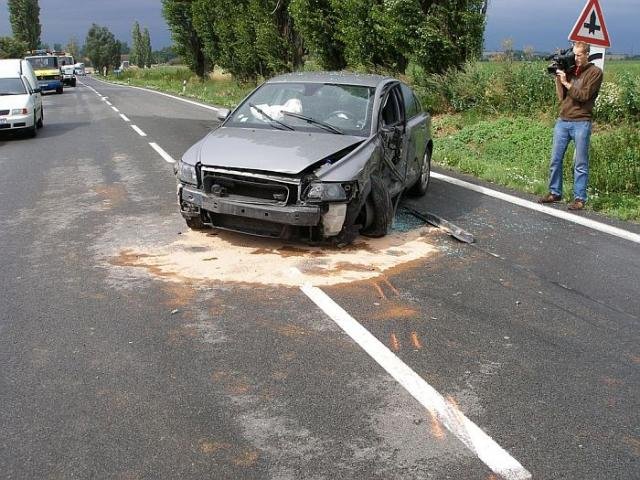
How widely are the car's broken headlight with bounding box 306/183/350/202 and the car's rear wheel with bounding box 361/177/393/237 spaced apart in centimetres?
58

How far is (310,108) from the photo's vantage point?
7.38 metres

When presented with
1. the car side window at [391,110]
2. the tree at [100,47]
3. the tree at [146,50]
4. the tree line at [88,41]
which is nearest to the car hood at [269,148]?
the car side window at [391,110]

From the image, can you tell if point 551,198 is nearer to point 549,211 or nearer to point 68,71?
point 549,211

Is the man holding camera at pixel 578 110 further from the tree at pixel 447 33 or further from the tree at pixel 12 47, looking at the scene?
the tree at pixel 12 47

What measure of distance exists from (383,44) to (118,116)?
969cm

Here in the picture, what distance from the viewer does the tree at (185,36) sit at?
156 feet

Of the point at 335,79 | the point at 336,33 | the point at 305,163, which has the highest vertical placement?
the point at 336,33

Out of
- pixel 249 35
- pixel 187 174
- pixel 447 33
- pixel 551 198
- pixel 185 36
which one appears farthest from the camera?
pixel 185 36

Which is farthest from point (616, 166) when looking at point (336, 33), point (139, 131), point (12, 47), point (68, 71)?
point (12, 47)

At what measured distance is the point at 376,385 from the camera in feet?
12.5

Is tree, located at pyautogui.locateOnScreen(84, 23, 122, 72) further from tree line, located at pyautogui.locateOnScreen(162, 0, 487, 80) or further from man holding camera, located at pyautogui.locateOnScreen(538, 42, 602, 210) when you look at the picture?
man holding camera, located at pyautogui.locateOnScreen(538, 42, 602, 210)

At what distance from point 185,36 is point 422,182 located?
4306 cm

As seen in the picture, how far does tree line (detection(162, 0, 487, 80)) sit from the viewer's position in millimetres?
17609

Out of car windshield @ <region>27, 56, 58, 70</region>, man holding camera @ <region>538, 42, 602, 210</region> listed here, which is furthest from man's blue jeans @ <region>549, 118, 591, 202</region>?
car windshield @ <region>27, 56, 58, 70</region>
